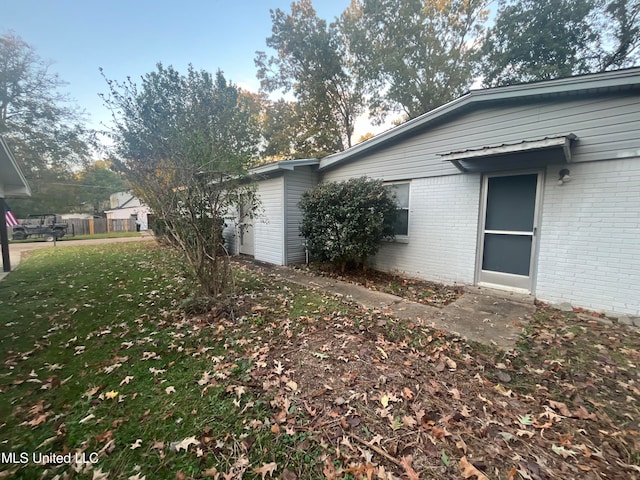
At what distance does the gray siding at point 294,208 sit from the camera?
7.85 meters

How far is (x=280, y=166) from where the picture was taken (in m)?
7.28

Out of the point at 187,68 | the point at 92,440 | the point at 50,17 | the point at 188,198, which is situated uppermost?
the point at 50,17

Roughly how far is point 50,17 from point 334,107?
14.0m

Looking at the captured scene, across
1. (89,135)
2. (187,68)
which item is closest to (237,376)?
(89,135)

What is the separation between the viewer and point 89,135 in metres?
4.64

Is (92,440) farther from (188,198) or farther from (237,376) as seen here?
(188,198)

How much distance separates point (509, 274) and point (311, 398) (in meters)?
4.80

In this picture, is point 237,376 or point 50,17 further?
point 50,17

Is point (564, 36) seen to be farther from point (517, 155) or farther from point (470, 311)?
point (470, 311)

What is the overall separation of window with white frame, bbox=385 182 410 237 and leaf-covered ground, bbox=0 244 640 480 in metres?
3.13

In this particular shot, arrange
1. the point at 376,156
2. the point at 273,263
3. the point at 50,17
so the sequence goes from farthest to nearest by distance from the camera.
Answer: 1. the point at 50,17
2. the point at 273,263
3. the point at 376,156

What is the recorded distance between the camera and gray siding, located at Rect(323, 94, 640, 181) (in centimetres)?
396

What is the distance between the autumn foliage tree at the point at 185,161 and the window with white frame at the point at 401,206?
386 centimetres

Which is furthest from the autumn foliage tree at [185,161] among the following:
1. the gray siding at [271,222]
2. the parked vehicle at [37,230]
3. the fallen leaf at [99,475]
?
the parked vehicle at [37,230]
